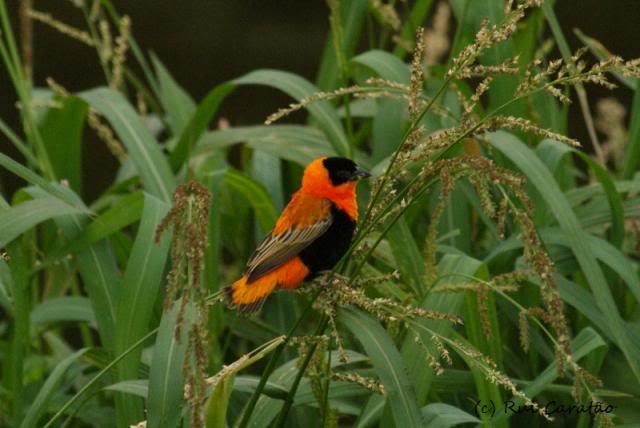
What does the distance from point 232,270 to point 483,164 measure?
205 centimetres

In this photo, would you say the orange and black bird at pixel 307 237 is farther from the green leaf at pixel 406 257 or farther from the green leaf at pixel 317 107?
the green leaf at pixel 317 107

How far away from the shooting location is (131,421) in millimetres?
2264

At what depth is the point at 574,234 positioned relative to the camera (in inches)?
98.8

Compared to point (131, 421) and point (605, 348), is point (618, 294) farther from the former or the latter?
point (131, 421)

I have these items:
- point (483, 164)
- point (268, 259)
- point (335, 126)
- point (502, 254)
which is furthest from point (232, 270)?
point (483, 164)

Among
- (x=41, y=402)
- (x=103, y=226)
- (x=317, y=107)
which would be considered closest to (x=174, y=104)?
(x=317, y=107)

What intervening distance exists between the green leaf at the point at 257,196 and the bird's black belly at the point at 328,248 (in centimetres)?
43

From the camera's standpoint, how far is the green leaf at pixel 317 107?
3.08 meters

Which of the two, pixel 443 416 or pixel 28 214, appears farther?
pixel 28 214

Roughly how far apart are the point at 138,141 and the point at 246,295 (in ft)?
2.78

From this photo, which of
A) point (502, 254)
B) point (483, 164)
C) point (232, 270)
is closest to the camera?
point (483, 164)

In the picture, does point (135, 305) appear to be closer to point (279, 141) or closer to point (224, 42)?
point (279, 141)

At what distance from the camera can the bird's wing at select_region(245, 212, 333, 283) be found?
2.30m

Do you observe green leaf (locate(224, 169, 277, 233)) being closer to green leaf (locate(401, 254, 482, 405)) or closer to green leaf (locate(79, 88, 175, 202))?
green leaf (locate(79, 88, 175, 202))
